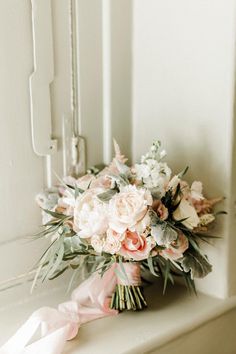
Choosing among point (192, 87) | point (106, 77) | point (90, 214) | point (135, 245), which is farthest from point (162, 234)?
point (106, 77)

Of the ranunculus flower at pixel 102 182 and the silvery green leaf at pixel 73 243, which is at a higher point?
the ranunculus flower at pixel 102 182

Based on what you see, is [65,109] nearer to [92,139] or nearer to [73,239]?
[92,139]

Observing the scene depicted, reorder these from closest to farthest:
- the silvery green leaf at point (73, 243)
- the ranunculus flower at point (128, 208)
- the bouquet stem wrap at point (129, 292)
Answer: the ranunculus flower at point (128, 208), the silvery green leaf at point (73, 243), the bouquet stem wrap at point (129, 292)

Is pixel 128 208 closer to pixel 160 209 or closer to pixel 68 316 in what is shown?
pixel 160 209

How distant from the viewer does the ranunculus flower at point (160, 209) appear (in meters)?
1.44

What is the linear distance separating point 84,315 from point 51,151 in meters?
0.46

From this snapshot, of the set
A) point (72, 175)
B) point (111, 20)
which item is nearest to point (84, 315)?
point (72, 175)

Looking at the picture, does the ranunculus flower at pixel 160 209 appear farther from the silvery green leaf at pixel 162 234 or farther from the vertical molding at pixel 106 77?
the vertical molding at pixel 106 77

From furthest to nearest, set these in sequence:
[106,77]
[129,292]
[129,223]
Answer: [106,77], [129,292], [129,223]

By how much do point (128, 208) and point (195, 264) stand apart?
0.26 metres

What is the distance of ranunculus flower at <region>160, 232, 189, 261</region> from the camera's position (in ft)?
4.79

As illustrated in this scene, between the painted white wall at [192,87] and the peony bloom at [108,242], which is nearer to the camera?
the peony bloom at [108,242]

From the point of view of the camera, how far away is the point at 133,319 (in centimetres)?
158

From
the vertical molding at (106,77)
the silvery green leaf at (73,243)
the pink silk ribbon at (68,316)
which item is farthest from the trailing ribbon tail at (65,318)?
the vertical molding at (106,77)
